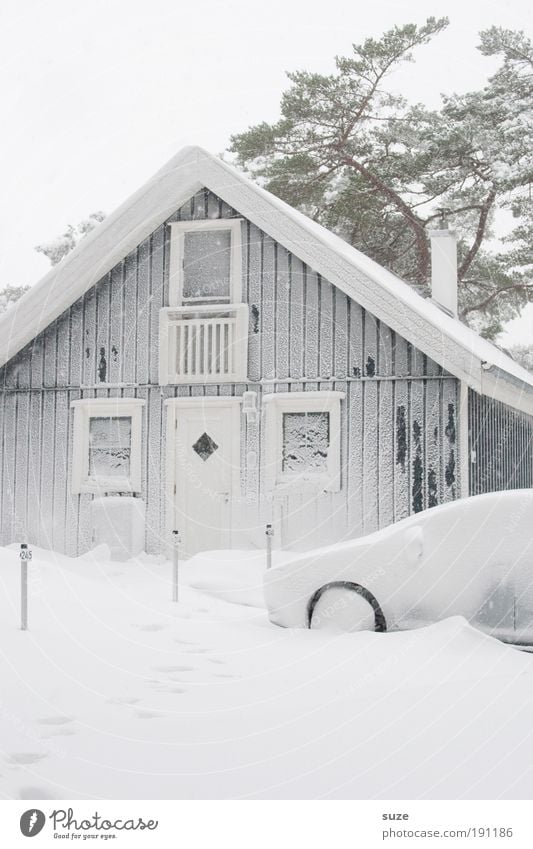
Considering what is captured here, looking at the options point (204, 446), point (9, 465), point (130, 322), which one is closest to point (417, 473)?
point (204, 446)

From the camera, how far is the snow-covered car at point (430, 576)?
22.8ft

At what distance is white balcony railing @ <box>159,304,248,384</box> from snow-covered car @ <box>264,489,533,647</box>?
4.75 meters

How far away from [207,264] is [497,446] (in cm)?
500

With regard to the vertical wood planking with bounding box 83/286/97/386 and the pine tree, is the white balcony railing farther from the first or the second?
the pine tree

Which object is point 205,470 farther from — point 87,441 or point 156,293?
point 156,293

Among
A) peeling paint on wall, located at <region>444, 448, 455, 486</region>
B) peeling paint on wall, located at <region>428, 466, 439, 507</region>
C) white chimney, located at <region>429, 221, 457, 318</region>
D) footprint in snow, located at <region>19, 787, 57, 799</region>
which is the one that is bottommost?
footprint in snow, located at <region>19, 787, 57, 799</region>

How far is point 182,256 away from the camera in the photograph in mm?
12469

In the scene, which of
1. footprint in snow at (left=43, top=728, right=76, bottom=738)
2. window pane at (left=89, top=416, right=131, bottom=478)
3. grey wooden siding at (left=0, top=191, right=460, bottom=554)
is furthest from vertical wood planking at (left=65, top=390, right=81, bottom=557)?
footprint in snow at (left=43, top=728, right=76, bottom=738)

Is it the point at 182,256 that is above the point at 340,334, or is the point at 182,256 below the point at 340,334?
above

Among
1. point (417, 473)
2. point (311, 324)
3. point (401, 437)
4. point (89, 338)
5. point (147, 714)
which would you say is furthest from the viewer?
point (89, 338)

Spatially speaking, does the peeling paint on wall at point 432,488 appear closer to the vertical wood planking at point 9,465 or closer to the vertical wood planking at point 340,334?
the vertical wood planking at point 340,334

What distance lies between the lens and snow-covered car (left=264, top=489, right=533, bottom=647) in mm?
6938

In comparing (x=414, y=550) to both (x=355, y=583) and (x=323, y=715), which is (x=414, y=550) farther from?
(x=323, y=715)

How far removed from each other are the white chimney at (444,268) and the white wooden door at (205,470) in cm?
593
